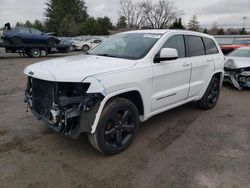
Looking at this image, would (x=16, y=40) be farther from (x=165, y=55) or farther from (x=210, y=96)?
(x=165, y=55)

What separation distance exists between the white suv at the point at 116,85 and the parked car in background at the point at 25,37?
13.7 m

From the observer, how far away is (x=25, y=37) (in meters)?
17.0

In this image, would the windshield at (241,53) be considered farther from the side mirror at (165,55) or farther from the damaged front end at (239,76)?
the side mirror at (165,55)

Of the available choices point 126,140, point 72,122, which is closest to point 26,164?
point 72,122

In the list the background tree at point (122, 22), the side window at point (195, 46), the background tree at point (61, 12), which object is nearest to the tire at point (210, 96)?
the side window at point (195, 46)

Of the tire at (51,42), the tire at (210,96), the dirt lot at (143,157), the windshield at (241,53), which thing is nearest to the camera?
the dirt lot at (143,157)

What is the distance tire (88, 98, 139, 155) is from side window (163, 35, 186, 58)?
1508 millimetres

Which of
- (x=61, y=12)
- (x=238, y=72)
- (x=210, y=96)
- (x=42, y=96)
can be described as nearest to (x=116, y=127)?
(x=42, y=96)

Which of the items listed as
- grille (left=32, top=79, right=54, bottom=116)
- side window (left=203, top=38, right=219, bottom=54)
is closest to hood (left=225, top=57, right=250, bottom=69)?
side window (left=203, top=38, right=219, bottom=54)

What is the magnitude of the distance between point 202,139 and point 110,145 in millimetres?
1716

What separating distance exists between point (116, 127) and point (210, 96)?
3.23 m

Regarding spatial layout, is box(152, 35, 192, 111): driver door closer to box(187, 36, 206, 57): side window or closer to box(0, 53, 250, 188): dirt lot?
box(187, 36, 206, 57): side window

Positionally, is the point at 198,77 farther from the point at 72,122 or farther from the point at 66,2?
the point at 66,2

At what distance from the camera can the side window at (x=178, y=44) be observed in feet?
14.8
